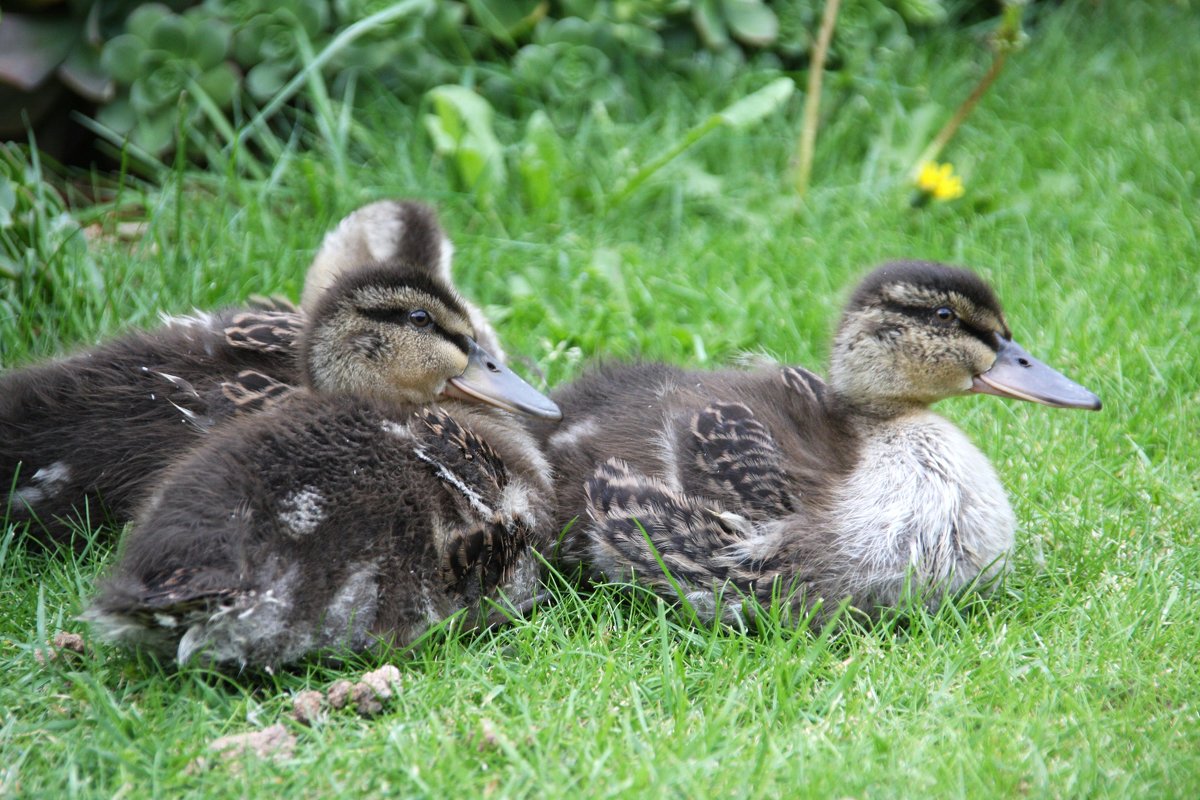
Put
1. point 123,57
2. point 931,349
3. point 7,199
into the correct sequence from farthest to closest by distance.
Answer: point 123,57 → point 7,199 → point 931,349

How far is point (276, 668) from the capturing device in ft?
10.1

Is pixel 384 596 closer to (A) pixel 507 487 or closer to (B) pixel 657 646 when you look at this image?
(A) pixel 507 487

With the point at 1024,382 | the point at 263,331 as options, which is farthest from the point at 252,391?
the point at 1024,382

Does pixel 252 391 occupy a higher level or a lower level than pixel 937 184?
lower

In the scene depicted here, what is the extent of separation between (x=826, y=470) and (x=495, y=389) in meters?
1.03

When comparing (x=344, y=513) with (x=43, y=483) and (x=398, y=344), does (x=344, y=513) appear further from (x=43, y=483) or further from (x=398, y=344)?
(x=43, y=483)

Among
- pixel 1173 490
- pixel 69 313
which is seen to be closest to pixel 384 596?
pixel 69 313

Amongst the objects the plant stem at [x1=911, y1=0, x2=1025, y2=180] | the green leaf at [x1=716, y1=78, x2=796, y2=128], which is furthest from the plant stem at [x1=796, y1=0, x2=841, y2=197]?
the plant stem at [x1=911, y1=0, x2=1025, y2=180]

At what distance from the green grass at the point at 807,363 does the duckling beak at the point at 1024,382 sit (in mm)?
393

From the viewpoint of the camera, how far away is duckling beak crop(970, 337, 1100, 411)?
3.65m

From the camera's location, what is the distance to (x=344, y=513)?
3.07 m

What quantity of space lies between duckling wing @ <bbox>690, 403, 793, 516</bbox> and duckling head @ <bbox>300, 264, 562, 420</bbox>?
51 cm

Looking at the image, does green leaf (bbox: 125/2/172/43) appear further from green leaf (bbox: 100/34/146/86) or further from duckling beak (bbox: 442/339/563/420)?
duckling beak (bbox: 442/339/563/420)

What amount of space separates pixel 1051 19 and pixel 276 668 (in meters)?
6.45
